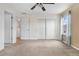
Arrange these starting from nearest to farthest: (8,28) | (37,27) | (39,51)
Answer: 1. (39,51)
2. (8,28)
3. (37,27)

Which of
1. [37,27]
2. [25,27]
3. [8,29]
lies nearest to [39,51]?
[8,29]

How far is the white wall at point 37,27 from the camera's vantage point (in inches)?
468

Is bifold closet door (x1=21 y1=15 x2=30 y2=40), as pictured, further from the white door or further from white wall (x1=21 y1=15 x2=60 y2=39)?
the white door

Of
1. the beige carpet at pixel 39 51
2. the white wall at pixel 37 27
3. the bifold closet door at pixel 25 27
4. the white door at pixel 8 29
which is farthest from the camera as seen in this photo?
the bifold closet door at pixel 25 27

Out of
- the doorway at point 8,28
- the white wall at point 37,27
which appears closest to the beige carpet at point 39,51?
the doorway at point 8,28

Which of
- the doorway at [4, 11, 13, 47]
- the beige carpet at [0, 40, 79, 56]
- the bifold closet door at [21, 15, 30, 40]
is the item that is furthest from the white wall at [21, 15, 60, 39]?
the beige carpet at [0, 40, 79, 56]

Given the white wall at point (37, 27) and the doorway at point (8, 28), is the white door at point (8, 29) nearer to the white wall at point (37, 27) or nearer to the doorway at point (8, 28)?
the doorway at point (8, 28)

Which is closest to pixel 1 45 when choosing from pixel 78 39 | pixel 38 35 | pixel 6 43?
pixel 6 43

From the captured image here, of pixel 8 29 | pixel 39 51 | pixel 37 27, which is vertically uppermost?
pixel 37 27

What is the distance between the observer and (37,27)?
12078 millimetres

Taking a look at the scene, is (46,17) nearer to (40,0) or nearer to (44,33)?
(44,33)

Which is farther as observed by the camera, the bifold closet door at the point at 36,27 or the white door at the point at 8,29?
the bifold closet door at the point at 36,27

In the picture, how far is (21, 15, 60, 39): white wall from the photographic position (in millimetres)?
11898

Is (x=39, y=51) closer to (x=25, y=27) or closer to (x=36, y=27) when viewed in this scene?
(x=36, y=27)
